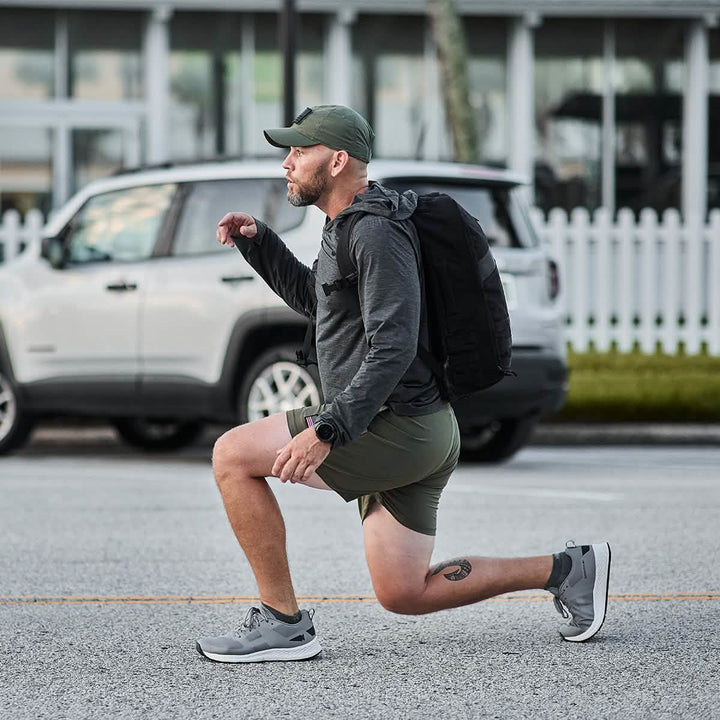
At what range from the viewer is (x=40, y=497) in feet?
30.3

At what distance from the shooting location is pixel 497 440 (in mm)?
11273

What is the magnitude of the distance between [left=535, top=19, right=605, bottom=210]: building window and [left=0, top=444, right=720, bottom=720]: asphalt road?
13866 mm

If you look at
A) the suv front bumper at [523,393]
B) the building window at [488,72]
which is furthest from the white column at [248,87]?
the suv front bumper at [523,393]

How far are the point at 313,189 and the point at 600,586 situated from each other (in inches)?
59.2

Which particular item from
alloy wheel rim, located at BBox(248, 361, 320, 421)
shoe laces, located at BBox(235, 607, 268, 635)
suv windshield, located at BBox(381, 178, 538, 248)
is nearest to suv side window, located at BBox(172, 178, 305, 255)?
suv windshield, located at BBox(381, 178, 538, 248)

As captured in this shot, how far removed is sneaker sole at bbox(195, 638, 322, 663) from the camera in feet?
16.1

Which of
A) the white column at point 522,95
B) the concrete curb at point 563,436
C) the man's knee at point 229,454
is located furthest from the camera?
the white column at point 522,95

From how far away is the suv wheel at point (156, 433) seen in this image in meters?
12.4

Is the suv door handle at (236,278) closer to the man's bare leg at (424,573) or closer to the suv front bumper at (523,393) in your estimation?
the suv front bumper at (523,393)

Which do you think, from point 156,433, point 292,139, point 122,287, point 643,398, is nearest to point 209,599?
point 292,139

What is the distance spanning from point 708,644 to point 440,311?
1.42 meters

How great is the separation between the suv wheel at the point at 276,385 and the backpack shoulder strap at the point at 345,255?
5661 mm

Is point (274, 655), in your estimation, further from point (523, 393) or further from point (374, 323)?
point (523, 393)

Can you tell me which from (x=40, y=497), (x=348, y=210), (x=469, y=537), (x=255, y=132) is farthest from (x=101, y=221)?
(x=255, y=132)
